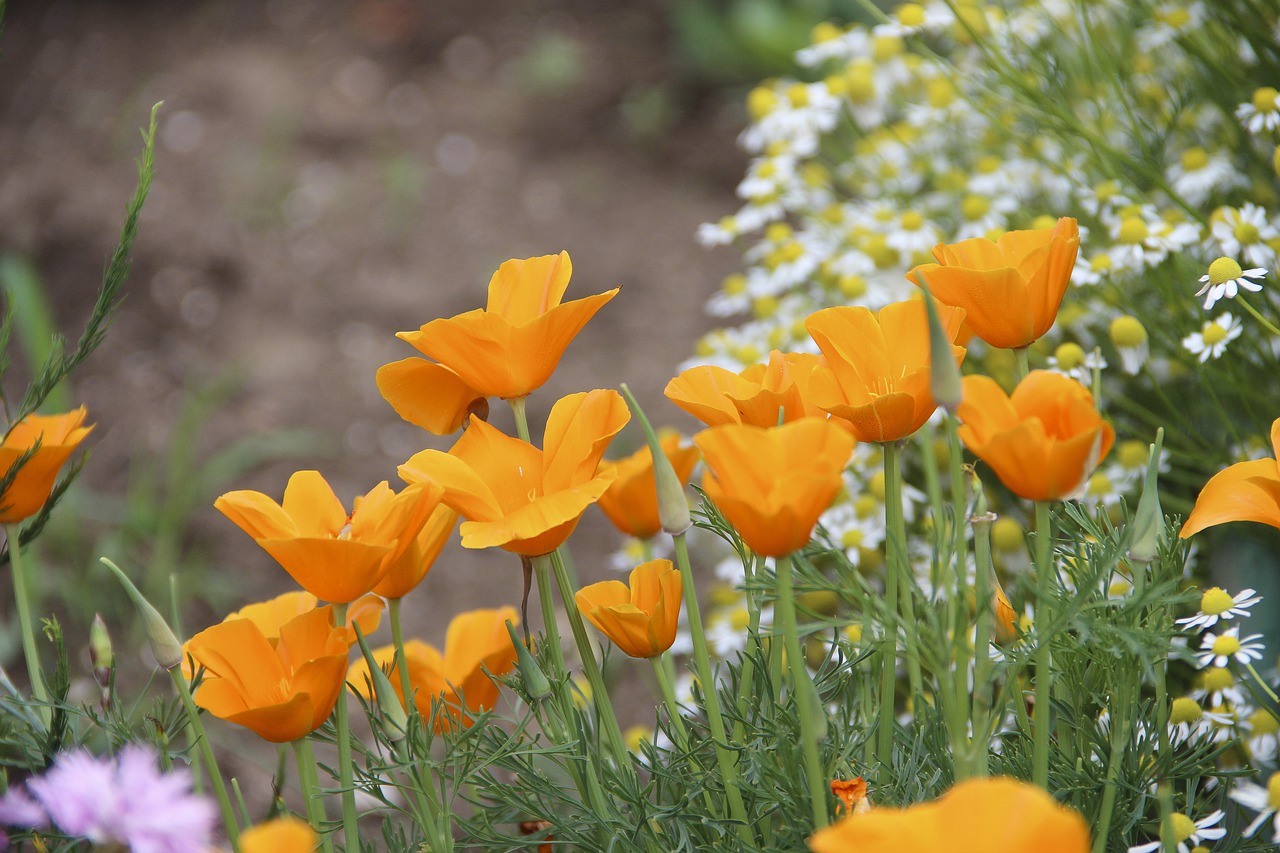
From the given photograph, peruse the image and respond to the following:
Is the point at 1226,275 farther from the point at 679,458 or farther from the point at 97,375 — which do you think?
the point at 97,375

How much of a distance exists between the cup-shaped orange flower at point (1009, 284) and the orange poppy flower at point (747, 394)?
9cm

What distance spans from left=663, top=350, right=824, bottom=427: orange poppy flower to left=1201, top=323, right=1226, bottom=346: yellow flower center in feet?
1.41

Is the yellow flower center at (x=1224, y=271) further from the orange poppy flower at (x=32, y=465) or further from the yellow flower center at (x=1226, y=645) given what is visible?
the orange poppy flower at (x=32, y=465)

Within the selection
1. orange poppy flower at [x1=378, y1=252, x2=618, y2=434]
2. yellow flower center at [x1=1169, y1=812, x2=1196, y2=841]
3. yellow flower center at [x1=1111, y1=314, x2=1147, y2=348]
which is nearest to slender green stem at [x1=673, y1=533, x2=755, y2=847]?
orange poppy flower at [x1=378, y1=252, x2=618, y2=434]

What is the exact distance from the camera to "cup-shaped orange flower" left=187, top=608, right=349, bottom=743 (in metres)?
0.57

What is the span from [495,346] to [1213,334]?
1.94 ft

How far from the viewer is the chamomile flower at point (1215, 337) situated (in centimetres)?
85

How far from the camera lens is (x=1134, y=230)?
0.98 metres

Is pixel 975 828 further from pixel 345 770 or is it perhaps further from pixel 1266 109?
pixel 1266 109

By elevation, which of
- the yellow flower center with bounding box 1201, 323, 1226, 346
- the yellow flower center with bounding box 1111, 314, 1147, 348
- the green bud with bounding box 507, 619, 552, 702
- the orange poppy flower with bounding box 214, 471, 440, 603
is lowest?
the green bud with bounding box 507, 619, 552, 702

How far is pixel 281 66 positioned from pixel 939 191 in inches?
79.5

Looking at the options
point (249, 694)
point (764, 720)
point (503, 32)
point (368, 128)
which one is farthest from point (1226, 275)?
point (503, 32)

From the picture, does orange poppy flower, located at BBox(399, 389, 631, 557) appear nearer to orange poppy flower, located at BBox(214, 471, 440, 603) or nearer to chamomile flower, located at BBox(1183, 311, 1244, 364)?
orange poppy flower, located at BBox(214, 471, 440, 603)

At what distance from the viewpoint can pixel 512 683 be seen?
2.19 feet
